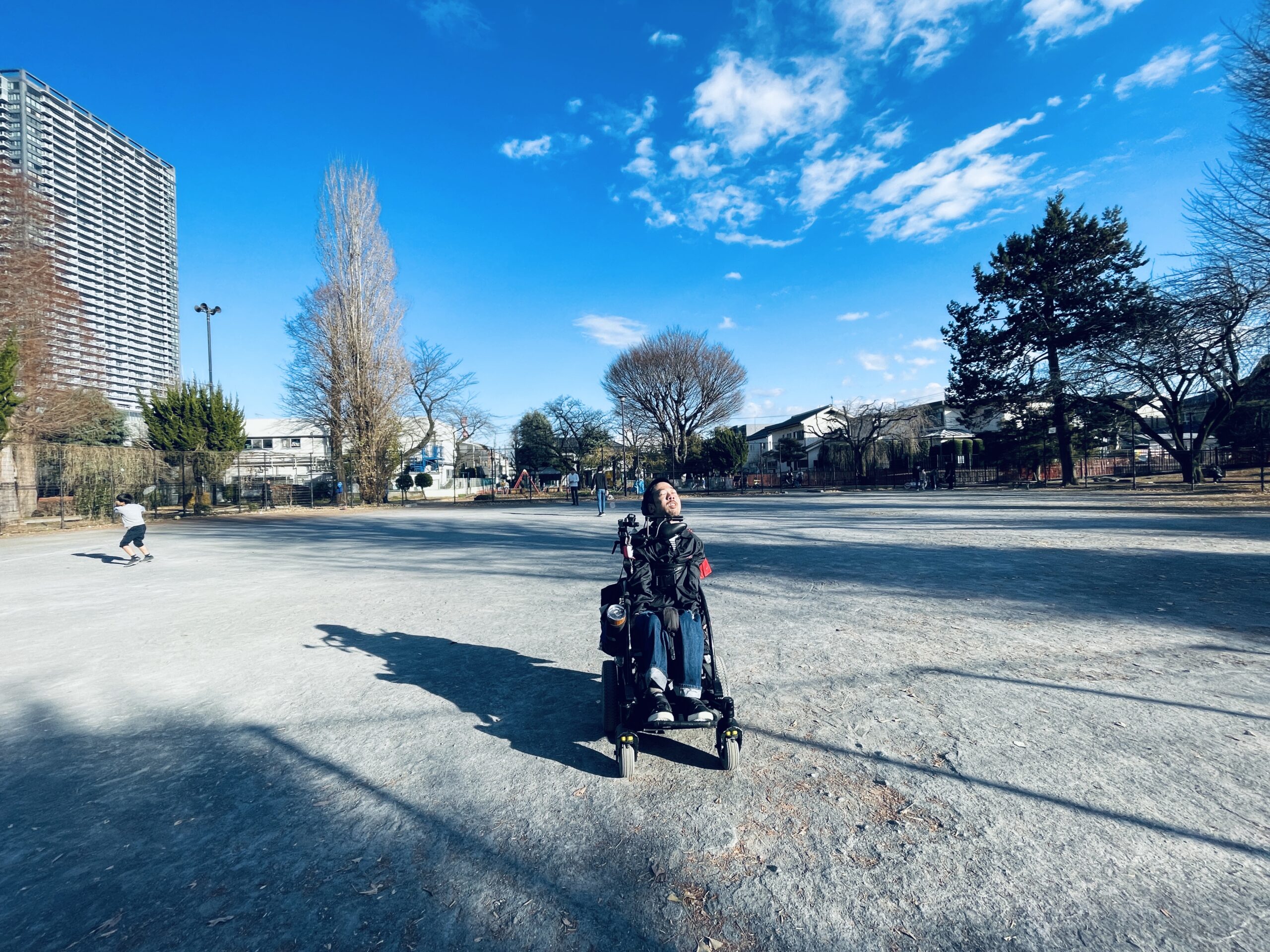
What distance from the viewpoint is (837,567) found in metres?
8.90

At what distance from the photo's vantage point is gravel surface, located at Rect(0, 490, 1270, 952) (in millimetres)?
2016

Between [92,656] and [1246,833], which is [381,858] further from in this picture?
[92,656]

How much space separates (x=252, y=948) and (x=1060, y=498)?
28689 mm

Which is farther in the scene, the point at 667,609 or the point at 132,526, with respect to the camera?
the point at 132,526

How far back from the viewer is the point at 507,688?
168 inches

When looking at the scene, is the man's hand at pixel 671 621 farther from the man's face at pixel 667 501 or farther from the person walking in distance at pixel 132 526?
the person walking in distance at pixel 132 526

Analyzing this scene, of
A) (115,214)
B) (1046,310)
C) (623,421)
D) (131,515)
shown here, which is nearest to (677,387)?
(623,421)

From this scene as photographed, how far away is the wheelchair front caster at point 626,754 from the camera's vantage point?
9.66 feet

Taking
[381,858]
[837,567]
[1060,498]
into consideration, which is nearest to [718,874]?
[381,858]

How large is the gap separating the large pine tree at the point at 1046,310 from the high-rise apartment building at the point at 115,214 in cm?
5183

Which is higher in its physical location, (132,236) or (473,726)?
(132,236)

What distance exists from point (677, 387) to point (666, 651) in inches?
1507

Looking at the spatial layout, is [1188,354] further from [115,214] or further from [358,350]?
[115,214]

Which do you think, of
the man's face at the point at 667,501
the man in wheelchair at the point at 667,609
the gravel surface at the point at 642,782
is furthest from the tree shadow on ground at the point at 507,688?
the man's face at the point at 667,501
